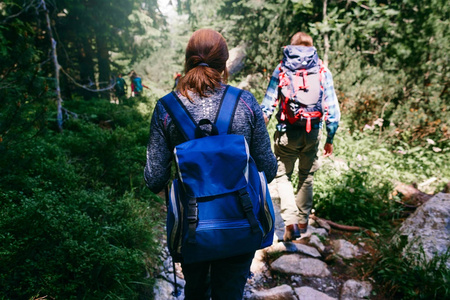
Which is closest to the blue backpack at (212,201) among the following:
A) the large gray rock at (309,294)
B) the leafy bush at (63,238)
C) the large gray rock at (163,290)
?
the leafy bush at (63,238)

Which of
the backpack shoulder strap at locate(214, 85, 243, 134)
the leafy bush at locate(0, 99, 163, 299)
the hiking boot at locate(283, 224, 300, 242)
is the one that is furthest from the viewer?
the hiking boot at locate(283, 224, 300, 242)

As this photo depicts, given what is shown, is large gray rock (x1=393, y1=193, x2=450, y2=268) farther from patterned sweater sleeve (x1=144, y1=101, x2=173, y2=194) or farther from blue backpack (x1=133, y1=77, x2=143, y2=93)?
blue backpack (x1=133, y1=77, x2=143, y2=93)

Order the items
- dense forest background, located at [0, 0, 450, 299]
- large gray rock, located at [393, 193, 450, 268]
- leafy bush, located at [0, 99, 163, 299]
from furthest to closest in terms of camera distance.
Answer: large gray rock, located at [393, 193, 450, 268]
dense forest background, located at [0, 0, 450, 299]
leafy bush, located at [0, 99, 163, 299]

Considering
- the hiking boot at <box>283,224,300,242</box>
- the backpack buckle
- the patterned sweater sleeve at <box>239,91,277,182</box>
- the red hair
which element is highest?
the red hair

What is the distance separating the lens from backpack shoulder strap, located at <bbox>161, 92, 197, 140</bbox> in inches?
57.0

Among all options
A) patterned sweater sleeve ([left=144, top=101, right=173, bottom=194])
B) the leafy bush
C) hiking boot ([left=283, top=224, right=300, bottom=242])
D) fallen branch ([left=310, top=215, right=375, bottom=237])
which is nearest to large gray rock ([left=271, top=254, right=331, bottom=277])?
hiking boot ([left=283, top=224, right=300, bottom=242])

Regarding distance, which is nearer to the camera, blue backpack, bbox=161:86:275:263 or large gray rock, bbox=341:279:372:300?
blue backpack, bbox=161:86:275:263

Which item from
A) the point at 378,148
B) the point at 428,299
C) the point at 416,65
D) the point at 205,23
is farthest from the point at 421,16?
the point at 205,23

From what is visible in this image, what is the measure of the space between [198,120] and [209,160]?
9.6 inches

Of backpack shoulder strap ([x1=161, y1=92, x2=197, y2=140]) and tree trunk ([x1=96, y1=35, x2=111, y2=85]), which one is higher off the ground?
backpack shoulder strap ([x1=161, y1=92, x2=197, y2=140])

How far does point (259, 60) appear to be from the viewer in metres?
10.0

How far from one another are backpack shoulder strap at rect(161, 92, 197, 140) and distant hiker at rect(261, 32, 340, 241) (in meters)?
1.39

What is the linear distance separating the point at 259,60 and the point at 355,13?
3322 mm

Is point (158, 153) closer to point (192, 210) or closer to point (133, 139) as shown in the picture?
point (192, 210)
